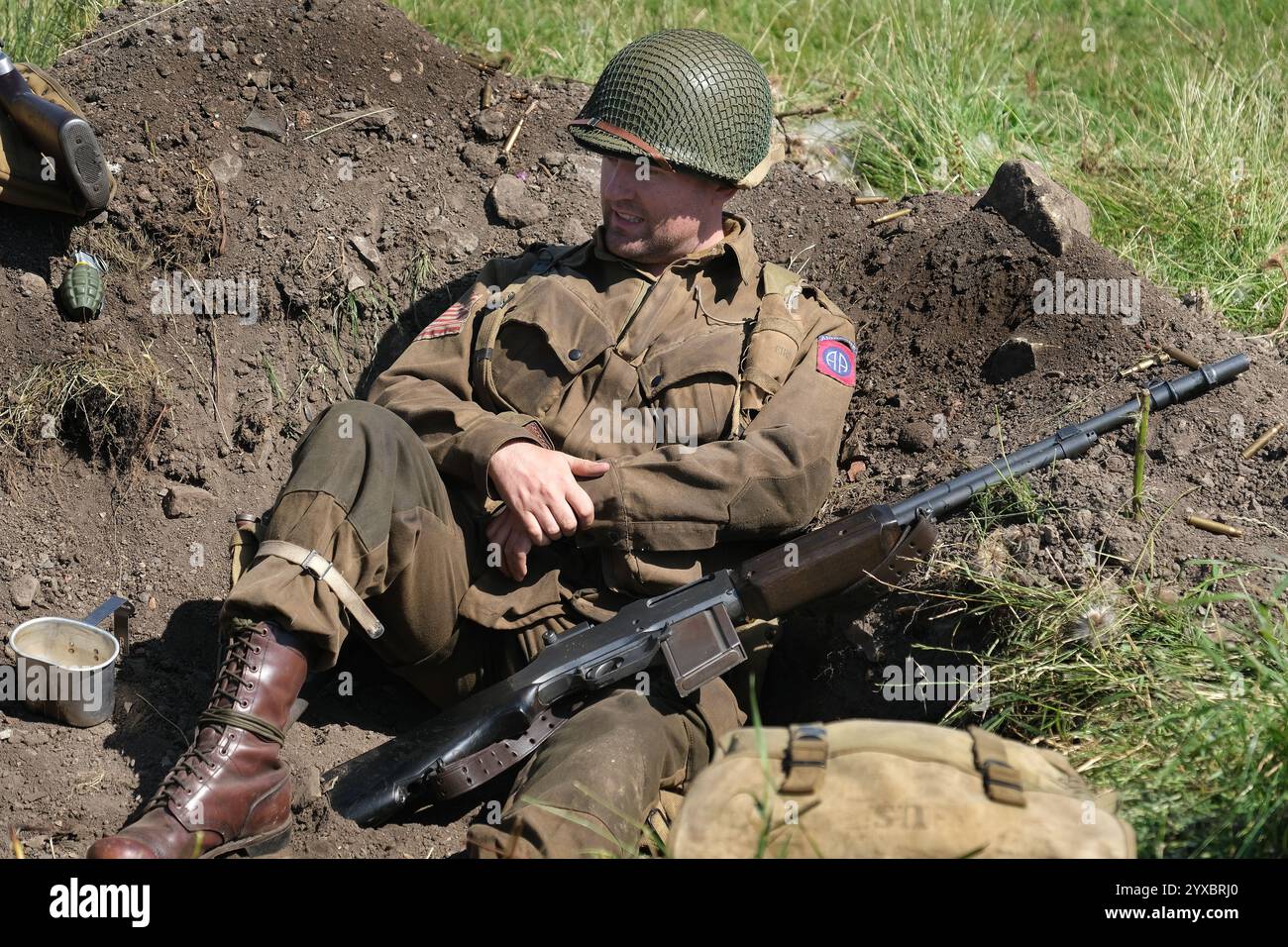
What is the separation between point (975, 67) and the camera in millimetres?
6371

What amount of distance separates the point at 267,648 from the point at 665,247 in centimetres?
181

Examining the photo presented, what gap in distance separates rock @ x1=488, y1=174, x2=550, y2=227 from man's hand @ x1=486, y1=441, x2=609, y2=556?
1790 millimetres

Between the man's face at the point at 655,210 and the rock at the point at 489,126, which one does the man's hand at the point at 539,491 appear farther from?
the rock at the point at 489,126

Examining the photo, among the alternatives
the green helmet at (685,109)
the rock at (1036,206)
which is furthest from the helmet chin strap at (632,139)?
the rock at (1036,206)

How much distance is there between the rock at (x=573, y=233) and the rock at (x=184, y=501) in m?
1.77

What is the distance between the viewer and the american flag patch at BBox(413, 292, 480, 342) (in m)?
4.23

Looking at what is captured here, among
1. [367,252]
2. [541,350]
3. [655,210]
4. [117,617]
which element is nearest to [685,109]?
[655,210]

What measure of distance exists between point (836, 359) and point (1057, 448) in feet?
2.44

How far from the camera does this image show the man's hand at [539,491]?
3678 millimetres

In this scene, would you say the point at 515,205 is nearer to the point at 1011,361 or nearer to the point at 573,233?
the point at 573,233

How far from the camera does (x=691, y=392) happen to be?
13.3 feet

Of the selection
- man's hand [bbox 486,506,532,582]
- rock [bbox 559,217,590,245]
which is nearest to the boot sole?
man's hand [bbox 486,506,532,582]

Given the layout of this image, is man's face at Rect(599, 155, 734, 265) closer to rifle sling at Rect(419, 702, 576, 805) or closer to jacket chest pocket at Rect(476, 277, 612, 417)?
jacket chest pocket at Rect(476, 277, 612, 417)

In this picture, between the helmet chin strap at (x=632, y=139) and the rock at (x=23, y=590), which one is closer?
the helmet chin strap at (x=632, y=139)
